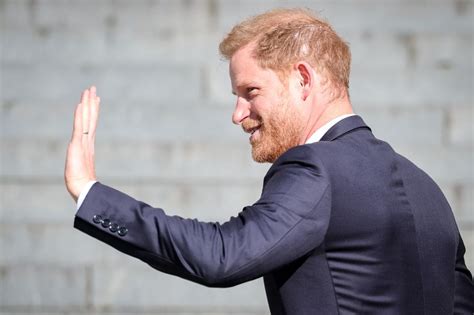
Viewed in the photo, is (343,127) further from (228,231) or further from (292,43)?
(228,231)

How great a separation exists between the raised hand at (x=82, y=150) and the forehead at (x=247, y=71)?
0.99ft

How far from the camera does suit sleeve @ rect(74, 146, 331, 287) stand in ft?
6.58

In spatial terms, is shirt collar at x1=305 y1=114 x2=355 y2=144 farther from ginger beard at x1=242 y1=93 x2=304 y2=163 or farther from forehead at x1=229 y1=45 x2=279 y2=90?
forehead at x1=229 y1=45 x2=279 y2=90

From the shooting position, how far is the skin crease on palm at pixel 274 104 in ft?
7.38

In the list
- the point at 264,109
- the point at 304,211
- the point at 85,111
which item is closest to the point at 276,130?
the point at 264,109

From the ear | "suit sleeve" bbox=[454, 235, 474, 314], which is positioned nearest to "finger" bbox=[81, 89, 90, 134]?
the ear

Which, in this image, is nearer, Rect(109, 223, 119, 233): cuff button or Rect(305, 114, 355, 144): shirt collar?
Rect(109, 223, 119, 233): cuff button

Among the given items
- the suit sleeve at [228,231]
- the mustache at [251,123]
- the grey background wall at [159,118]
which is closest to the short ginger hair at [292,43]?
the mustache at [251,123]

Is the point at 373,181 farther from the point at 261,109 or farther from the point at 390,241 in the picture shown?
the point at 261,109

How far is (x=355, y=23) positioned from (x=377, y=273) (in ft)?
15.0

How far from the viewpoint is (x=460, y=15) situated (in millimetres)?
6641

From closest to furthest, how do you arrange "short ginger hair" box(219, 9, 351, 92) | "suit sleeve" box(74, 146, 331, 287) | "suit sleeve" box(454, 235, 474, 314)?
1. "suit sleeve" box(74, 146, 331, 287)
2. "short ginger hair" box(219, 9, 351, 92)
3. "suit sleeve" box(454, 235, 474, 314)

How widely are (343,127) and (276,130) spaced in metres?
0.15

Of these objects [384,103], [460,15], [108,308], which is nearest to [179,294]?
[108,308]
